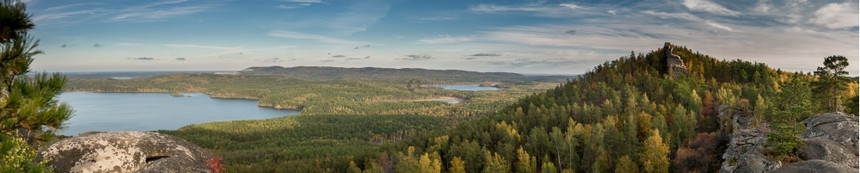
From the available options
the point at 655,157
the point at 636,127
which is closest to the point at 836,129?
the point at 655,157

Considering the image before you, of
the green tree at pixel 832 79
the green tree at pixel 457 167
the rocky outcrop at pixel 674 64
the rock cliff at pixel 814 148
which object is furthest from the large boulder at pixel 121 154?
the rocky outcrop at pixel 674 64

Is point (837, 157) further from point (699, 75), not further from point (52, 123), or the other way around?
point (699, 75)

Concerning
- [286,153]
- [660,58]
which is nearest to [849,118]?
[660,58]

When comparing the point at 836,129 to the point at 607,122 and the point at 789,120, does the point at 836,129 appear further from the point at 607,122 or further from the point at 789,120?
the point at 607,122

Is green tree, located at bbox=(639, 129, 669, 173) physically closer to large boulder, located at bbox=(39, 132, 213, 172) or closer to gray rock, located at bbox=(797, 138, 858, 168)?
gray rock, located at bbox=(797, 138, 858, 168)

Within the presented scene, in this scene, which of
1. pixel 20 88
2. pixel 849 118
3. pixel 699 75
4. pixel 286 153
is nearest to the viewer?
pixel 20 88

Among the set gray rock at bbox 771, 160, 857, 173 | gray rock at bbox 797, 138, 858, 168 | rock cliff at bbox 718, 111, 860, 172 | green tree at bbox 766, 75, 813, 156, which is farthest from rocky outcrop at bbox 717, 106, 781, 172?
gray rock at bbox 771, 160, 857, 173
